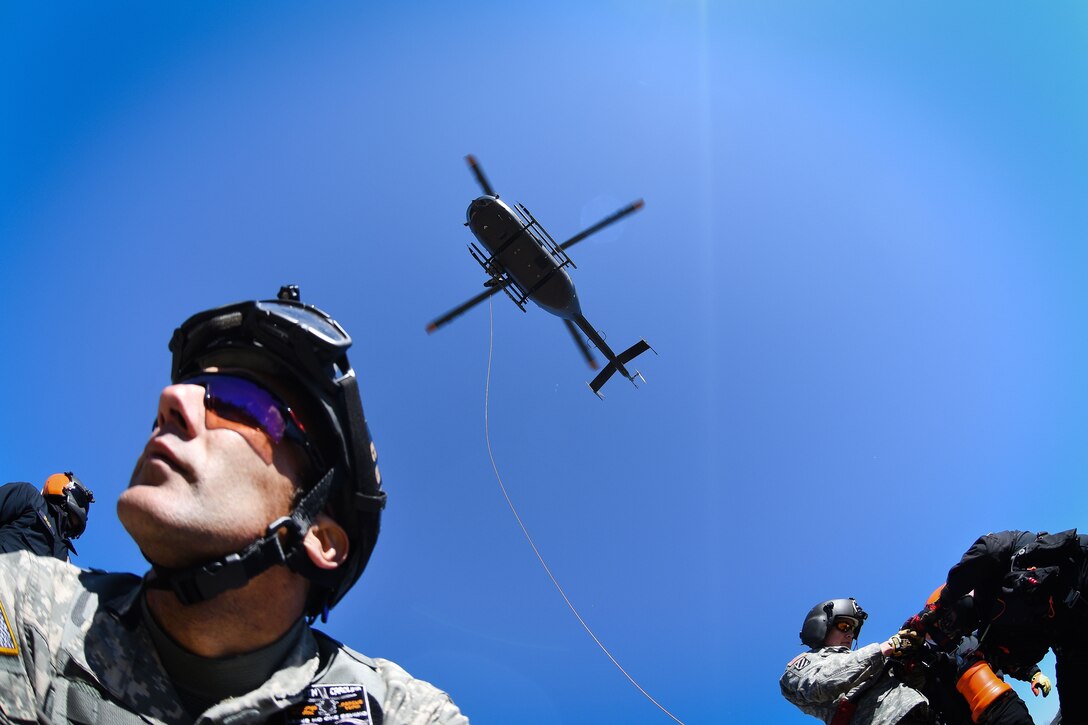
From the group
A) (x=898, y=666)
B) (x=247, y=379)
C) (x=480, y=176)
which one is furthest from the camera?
(x=480, y=176)

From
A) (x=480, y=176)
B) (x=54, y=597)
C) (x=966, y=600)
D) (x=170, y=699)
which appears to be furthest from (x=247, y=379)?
(x=480, y=176)

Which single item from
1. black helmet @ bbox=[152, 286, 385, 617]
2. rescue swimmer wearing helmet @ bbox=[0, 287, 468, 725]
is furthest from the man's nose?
black helmet @ bbox=[152, 286, 385, 617]

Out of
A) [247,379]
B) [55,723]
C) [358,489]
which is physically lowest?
[55,723]

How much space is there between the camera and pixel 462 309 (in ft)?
53.8

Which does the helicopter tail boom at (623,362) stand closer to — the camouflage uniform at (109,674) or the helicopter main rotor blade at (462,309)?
the helicopter main rotor blade at (462,309)

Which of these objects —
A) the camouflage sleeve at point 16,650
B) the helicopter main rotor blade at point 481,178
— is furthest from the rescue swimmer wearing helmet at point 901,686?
the helicopter main rotor blade at point 481,178

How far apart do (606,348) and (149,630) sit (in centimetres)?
1581

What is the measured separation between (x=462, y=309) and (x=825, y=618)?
36.8 feet

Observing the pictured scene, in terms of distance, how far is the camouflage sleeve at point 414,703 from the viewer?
2.81 meters

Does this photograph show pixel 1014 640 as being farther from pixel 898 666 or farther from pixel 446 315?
pixel 446 315

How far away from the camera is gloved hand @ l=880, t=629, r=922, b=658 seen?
248 inches

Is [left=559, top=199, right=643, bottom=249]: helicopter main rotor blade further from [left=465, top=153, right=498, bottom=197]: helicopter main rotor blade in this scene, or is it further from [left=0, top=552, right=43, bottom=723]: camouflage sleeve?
[left=0, top=552, right=43, bottom=723]: camouflage sleeve

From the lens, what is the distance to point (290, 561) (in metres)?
2.70

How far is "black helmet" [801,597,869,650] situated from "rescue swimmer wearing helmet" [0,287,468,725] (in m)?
6.18
